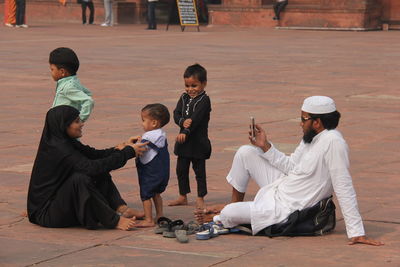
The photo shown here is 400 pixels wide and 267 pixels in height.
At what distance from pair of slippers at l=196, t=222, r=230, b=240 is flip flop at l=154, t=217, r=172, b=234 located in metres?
0.25

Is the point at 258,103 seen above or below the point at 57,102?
below

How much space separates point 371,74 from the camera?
20.4 m

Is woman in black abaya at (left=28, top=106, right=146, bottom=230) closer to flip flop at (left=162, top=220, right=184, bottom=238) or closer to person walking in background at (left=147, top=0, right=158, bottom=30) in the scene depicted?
flip flop at (left=162, top=220, right=184, bottom=238)

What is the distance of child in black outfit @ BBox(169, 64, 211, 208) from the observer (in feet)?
28.0

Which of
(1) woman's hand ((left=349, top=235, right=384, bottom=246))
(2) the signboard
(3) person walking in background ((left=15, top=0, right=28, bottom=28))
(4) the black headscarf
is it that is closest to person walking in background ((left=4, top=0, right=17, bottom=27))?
(3) person walking in background ((left=15, top=0, right=28, bottom=28))

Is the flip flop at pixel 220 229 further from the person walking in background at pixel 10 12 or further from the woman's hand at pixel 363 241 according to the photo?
the person walking in background at pixel 10 12

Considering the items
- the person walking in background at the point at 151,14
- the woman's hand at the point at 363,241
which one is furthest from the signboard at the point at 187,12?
the woman's hand at the point at 363,241

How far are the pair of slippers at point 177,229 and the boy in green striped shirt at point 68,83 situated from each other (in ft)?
4.27

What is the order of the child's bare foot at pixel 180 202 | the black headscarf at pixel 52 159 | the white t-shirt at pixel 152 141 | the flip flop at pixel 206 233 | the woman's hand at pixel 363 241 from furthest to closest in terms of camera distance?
1. the child's bare foot at pixel 180 202
2. the white t-shirt at pixel 152 141
3. the black headscarf at pixel 52 159
4. the flip flop at pixel 206 233
5. the woman's hand at pixel 363 241

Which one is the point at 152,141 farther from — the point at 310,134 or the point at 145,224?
the point at 310,134

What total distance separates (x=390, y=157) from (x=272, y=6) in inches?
1017

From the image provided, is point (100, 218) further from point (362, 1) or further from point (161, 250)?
point (362, 1)

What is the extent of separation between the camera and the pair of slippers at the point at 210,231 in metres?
7.38

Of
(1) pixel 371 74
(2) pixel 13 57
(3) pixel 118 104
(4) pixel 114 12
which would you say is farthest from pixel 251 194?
(4) pixel 114 12
